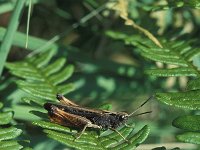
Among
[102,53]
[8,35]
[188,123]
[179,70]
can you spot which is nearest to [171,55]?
[179,70]

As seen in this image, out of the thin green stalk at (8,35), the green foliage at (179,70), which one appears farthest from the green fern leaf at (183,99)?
the thin green stalk at (8,35)

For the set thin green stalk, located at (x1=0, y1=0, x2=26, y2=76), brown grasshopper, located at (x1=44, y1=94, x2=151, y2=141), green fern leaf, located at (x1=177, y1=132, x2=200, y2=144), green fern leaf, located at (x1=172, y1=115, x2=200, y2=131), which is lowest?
green fern leaf, located at (x1=177, y1=132, x2=200, y2=144)

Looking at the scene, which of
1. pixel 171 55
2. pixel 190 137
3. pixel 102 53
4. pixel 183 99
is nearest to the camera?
pixel 190 137

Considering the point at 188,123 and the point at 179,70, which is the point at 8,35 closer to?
the point at 179,70

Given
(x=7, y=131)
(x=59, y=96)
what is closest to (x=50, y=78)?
(x=59, y=96)

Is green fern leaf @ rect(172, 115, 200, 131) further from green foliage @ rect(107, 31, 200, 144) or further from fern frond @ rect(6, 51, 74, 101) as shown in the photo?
fern frond @ rect(6, 51, 74, 101)

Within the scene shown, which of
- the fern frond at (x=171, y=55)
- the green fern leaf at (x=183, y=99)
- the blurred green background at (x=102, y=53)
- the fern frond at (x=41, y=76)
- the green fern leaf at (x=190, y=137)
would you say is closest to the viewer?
the green fern leaf at (x=190, y=137)

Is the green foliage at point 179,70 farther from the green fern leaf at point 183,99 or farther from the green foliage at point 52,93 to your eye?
the green foliage at point 52,93

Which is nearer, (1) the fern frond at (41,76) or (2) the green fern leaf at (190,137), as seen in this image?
(2) the green fern leaf at (190,137)

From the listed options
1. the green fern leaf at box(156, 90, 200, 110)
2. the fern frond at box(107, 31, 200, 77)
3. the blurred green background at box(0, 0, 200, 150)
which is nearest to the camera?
the green fern leaf at box(156, 90, 200, 110)

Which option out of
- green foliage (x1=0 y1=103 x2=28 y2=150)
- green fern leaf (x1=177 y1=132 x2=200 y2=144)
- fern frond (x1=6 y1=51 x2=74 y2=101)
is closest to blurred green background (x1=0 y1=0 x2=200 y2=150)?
fern frond (x1=6 y1=51 x2=74 y2=101)

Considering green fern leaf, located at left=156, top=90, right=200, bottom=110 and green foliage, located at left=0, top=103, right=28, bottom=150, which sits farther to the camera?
green foliage, located at left=0, top=103, right=28, bottom=150
